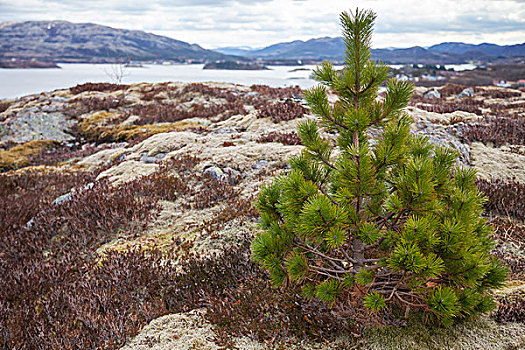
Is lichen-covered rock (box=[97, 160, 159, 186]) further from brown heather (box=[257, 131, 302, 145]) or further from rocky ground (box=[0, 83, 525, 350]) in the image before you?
brown heather (box=[257, 131, 302, 145])

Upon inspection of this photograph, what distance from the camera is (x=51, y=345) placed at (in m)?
3.75

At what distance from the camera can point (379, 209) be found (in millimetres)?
3129

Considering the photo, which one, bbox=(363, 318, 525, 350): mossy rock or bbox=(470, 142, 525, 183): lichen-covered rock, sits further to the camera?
bbox=(470, 142, 525, 183): lichen-covered rock

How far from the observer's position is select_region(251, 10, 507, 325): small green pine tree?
8.91 feet

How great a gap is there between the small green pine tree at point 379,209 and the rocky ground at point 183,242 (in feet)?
1.56

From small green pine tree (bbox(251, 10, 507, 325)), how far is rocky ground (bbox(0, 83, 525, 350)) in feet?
1.56

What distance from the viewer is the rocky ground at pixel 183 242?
3371mm

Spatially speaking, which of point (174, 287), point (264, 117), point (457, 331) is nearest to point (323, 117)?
point (457, 331)

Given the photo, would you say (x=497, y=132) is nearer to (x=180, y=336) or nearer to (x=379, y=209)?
(x=379, y=209)

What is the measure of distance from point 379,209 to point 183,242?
3.73m

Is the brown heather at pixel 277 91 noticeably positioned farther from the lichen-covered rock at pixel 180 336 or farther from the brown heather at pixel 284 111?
the lichen-covered rock at pixel 180 336

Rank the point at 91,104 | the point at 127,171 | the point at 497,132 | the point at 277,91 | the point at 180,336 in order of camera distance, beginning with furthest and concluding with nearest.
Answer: the point at 91,104 → the point at 277,91 → the point at 497,132 → the point at 127,171 → the point at 180,336

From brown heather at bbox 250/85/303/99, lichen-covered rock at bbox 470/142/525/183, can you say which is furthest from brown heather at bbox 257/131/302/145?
brown heather at bbox 250/85/303/99

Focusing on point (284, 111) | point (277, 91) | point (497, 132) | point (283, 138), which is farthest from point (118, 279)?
point (277, 91)
